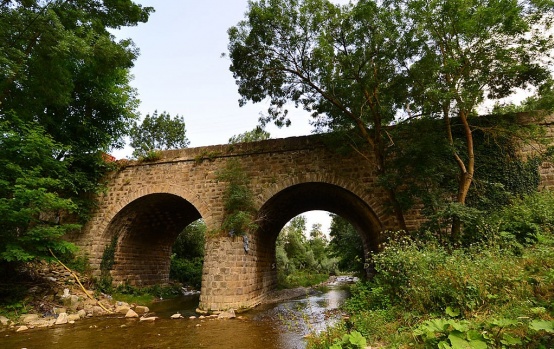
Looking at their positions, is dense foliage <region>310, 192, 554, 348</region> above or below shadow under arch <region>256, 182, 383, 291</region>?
below

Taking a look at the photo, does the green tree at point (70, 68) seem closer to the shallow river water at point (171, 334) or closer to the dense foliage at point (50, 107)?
the dense foliage at point (50, 107)

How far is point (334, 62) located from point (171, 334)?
735 cm

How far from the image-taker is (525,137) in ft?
26.1

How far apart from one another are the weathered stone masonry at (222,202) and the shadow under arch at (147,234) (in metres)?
0.04

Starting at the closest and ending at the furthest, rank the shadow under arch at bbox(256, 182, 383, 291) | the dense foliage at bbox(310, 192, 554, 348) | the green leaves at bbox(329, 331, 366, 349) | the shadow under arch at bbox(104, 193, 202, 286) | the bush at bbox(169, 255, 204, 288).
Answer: the dense foliage at bbox(310, 192, 554, 348) → the green leaves at bbox(329, 331, 366, 349) → the shadow under arch at bbox(256, 182, 383, 291) → the shadow under arch at bbox(104, 193, 202, 286) → the bush at bbox(169, 255, 204, 288)

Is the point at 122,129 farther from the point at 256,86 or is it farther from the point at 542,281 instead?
the point at 542,281

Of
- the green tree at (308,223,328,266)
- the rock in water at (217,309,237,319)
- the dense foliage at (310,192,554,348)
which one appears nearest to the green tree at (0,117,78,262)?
the rock in water at (217,309,237,319)

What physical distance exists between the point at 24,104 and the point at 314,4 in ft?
29.6

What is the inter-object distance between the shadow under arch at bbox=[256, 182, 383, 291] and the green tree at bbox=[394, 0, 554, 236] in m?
3.48

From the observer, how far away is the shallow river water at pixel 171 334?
543 cm

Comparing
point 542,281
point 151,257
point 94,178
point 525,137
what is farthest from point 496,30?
point 151,257

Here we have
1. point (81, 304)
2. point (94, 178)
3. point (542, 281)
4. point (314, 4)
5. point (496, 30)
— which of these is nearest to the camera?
point (542, 281)

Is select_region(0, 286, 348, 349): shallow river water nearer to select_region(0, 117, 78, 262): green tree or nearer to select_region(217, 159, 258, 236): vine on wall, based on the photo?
select_region(0, 117, 78, 262): green tree

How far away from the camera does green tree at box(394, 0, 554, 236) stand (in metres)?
6.38
